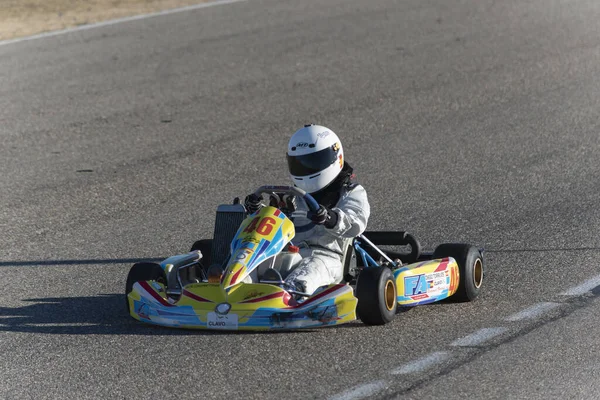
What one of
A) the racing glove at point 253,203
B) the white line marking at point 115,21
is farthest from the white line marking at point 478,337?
the white line marking at point 115,21

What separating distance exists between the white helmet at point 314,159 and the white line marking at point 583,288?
1496 mm

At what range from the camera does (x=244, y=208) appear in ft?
21.1

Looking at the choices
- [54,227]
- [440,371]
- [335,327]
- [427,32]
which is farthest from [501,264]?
[427,32]

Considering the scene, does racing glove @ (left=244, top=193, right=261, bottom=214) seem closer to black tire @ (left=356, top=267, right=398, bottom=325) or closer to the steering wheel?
the steering wheel

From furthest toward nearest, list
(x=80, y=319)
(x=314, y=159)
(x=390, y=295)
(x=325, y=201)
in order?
1. (x=325, y=201)
2. (x=314, y=159)
3. (x=80, y=319)
4. (x=390, y=295)

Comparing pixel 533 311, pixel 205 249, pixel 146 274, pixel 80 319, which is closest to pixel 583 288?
pixel 533 311

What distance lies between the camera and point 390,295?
5961mm

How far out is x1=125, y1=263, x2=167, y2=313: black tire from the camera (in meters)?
6.20

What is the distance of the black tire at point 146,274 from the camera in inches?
244

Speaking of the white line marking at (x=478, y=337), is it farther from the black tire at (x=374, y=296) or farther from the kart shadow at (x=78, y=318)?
the kart shadow at (x=78, y=318)

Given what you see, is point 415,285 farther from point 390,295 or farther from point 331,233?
point 331,233

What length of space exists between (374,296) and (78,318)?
167cm

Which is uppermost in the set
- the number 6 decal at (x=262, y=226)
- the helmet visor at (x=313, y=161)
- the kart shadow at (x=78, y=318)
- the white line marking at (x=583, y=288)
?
the helmet visor at (x=313, y=161)

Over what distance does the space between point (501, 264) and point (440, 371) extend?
7.13 ft
